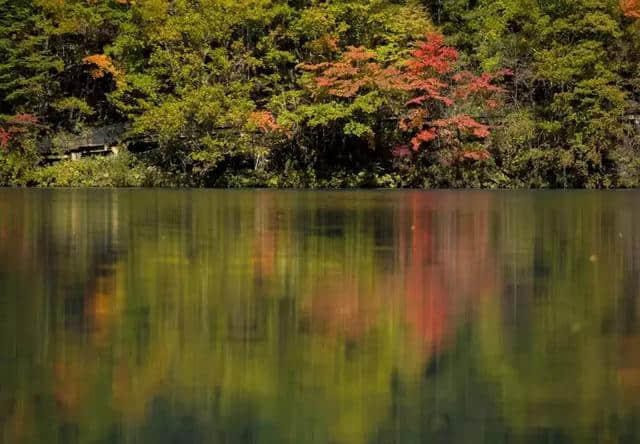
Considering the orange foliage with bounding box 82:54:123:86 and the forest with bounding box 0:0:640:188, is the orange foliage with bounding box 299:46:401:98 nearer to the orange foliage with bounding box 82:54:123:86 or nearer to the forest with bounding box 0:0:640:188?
the forest with bounding box 0:0:640:188


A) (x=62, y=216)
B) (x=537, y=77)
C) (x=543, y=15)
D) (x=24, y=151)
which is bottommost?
(x=62, y=216)

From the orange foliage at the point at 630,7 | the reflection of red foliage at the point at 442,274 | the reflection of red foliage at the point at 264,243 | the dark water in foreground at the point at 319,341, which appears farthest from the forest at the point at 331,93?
the dark water in foreground at the point at 319,341

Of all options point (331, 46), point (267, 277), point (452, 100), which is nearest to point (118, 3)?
point (331, 46)

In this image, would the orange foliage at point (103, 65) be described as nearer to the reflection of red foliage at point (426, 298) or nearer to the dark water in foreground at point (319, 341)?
the dark water in foreground at point (319, 341)

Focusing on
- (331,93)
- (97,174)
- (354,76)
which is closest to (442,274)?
(331,93)

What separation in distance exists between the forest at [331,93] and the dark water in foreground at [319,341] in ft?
66.6

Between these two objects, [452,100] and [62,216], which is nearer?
[62,216]

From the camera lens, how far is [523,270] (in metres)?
8.40

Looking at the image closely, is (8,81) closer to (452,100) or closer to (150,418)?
(452,100)

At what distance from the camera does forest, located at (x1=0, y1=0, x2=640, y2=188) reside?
30.8 metres

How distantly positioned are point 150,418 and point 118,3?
115 feet

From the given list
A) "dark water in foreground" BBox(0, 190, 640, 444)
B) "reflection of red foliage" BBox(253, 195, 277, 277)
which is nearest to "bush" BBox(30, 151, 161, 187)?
"reflection of red foliage" BBox(253, 195, 277, 277)

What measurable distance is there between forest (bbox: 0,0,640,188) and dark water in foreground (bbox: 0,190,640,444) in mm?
20289

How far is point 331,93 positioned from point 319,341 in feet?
86.6
